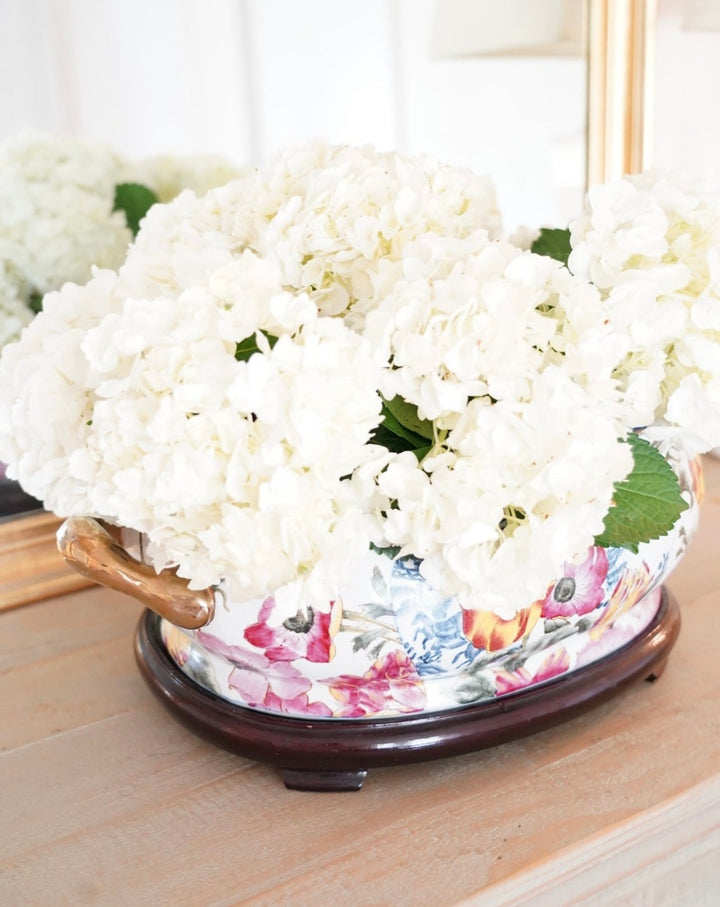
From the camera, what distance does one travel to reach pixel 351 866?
1.78ft

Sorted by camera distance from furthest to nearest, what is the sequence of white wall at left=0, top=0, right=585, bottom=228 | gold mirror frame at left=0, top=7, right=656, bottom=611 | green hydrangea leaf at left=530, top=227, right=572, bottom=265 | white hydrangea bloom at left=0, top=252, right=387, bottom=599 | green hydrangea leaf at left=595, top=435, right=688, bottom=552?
gold mirror frame at left=0, top=7, right=656, bottom=611 < white wall at left=0, top=0, right=585, bottom=228 < green hydrangea leaf at left=530, top=227, right=572, bottom=265 < green hydrangea leaf at left=595, top=435, right=688, bottom=552 < white hydrangea bloom at left=0, top=252, right=387, bottom=599

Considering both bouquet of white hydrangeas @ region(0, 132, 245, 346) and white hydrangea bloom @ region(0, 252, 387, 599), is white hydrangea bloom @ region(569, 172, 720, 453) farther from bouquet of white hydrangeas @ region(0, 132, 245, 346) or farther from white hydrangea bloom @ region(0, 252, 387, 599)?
bouquet of white hydrangeas @ region(0, 132, 245, 346)

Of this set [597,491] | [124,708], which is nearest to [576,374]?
[597,491]

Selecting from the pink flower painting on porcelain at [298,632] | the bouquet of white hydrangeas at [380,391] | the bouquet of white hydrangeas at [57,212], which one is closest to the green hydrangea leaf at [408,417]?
the bouquet of white hydrangeas at [380,391]

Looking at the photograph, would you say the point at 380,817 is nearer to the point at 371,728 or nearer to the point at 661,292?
the point at 371,728

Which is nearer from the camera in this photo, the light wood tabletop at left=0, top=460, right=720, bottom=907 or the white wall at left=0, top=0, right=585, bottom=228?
the light wood tabletop at left=0, top=460, right=720, bottom=907

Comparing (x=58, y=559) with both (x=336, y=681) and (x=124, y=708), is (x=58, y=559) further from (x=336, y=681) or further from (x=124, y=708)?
(x=336, y=681)

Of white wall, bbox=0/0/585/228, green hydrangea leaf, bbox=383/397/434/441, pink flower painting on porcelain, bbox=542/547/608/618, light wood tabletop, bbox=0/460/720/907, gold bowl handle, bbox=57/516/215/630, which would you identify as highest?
white wall, bbox=0/0/585/228

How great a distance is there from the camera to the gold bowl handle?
54 cm

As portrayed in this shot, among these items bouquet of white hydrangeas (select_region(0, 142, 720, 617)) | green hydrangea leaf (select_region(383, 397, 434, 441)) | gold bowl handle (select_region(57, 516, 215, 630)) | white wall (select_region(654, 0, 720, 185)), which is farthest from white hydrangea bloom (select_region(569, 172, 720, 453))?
white wall (select_region(654, 0, 720, 185))

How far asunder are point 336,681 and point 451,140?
734mm

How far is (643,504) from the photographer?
1.82 ft

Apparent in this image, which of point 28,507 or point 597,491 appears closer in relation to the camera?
point 597,491

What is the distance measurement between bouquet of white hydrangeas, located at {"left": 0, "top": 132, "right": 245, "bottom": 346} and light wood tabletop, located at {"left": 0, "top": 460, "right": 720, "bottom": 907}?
1.29 ft
